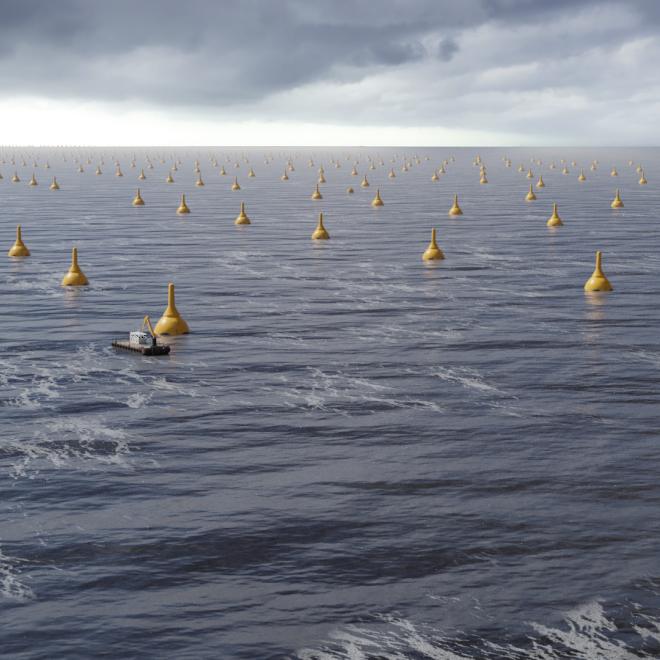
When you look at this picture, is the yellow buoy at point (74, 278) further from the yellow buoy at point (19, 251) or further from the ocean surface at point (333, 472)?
the yellow buoy at point (19, 251)

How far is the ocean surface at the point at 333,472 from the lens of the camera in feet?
35.8

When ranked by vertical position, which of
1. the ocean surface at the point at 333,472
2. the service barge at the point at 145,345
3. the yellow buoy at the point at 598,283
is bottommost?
the ocean surface at the point at 333,472

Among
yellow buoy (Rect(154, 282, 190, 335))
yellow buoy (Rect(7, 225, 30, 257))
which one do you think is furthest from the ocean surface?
yellow buoy (Rect(7, 225, 30, 257))

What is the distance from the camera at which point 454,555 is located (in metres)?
12.5

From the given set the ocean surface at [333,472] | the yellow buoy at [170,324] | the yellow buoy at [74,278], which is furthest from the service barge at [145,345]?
the yellow buoy at [74,278]

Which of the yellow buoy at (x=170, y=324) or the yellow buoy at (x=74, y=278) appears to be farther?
the yellow buoy at (x=74, y=278)

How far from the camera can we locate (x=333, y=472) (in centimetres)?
1559

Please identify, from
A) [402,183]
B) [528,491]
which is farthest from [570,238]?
[402,183]

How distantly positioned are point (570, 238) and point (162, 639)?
4303 centimetres

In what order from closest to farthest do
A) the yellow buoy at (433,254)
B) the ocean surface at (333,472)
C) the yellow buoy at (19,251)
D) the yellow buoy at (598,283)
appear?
the ocean surface at (333,472)
the yellow buoy at (598,283)
the yellow buoy at (433,254)
the yellow buoy at (19,251)

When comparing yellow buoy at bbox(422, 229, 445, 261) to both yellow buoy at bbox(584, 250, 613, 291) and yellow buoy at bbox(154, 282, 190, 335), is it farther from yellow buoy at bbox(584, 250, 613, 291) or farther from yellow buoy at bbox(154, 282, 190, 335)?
yellow buoy at bbox(154, 282, 190, 335)

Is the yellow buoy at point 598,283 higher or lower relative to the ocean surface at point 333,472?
→ higher

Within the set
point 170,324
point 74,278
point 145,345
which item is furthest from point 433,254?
point 145,345

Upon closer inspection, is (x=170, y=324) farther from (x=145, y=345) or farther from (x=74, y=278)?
(x=74, y=278)
